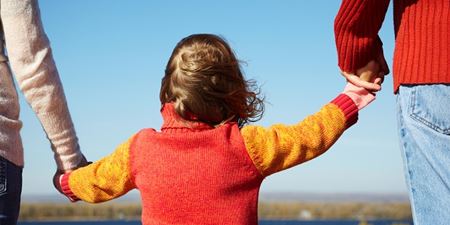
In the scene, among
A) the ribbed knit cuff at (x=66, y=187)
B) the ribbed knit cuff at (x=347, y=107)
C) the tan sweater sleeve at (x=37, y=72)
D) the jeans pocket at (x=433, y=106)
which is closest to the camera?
the jeans pocket at (x=433, y=106)

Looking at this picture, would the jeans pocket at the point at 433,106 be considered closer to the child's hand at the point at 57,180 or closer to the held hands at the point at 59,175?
the held hands at the point at 59,175

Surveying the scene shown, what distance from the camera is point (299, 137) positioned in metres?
3.14

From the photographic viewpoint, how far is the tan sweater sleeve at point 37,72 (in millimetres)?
3080

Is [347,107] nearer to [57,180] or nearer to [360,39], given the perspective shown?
[360,39]

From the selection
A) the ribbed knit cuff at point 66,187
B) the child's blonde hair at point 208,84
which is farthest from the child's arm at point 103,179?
the child's blonde hair at point 208,84

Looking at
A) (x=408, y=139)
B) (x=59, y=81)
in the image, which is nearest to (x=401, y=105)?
(x=408, y=139)

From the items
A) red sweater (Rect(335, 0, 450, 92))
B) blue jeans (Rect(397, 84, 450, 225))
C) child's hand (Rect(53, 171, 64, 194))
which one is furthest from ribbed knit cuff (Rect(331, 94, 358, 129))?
child's hand (Rect(53, 171, 64, 194))

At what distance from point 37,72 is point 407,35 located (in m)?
1.57

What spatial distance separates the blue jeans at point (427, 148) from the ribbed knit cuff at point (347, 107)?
13.7 inches

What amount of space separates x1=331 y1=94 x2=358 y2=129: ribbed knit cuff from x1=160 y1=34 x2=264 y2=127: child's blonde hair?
350 mm

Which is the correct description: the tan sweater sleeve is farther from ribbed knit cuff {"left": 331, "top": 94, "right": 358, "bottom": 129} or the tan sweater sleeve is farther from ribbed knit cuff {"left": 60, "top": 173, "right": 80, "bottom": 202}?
ribbed knit cuff {"left": 331, "top": 94, "right": 358, "bottom": 129}

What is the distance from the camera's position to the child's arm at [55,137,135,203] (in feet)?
10.9

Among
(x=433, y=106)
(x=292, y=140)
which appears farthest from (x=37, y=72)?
(x=433, y=106)

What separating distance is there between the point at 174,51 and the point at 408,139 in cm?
110
